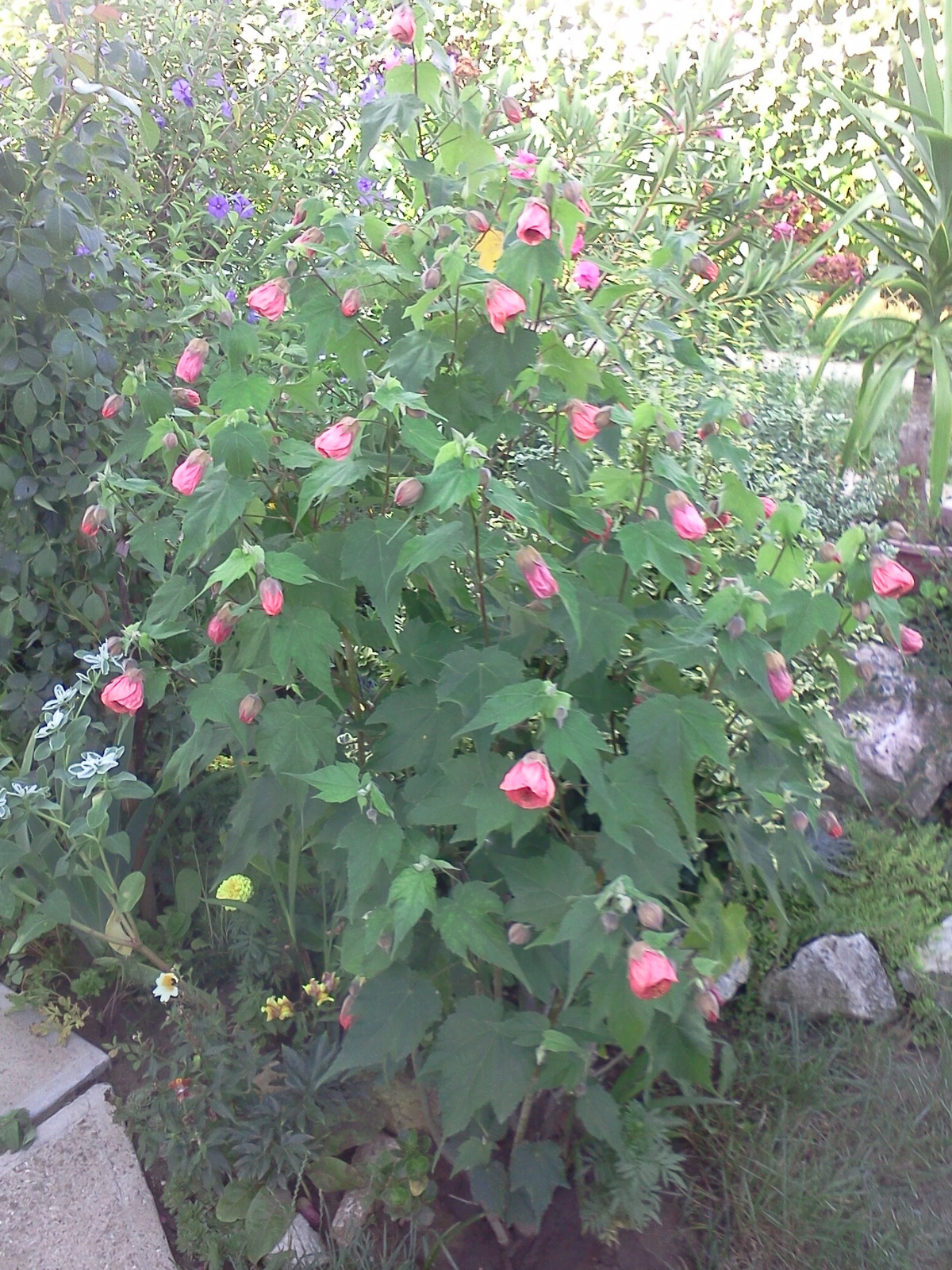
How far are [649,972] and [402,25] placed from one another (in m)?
1.26

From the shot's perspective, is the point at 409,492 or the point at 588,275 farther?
the point at 588,275

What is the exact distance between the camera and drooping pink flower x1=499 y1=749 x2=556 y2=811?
1125 millimetres

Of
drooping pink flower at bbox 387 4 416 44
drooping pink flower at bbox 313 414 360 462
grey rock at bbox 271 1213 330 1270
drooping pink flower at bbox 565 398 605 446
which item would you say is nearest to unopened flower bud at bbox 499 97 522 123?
drooping pink flower at bbox 387 4 416 44

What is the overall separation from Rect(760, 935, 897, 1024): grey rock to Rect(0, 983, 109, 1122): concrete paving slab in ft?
4.77

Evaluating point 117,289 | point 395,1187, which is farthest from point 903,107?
point 395,1187

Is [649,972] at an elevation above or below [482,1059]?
above

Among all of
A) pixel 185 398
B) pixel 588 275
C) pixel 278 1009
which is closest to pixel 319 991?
pixel 278 1009

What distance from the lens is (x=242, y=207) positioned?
253cm

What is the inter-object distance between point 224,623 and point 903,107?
10.7ft

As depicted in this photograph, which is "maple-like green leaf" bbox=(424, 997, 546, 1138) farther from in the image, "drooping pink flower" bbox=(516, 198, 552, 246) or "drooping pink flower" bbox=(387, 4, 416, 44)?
"drooping pink flower" bbox=(387, 4, 416, 44)

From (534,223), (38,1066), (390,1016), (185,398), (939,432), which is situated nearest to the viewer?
(534,223)

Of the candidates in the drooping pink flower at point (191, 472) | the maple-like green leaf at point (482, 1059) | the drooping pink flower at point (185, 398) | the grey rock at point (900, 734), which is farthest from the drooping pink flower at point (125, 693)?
the grey rock at point (900, 734)

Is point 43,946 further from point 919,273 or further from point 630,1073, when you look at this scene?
point 919,273

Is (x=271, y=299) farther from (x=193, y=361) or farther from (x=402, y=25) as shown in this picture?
(x=402, y=25)
